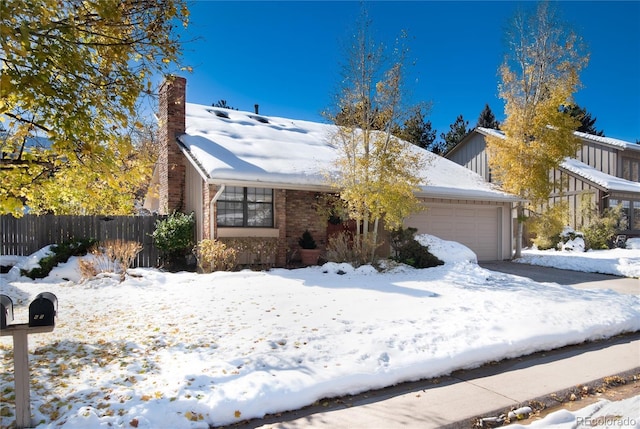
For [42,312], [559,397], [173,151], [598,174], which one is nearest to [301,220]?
[173,151]

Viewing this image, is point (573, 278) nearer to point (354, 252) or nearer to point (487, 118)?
point (354, 252)

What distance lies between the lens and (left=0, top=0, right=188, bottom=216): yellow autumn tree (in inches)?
144

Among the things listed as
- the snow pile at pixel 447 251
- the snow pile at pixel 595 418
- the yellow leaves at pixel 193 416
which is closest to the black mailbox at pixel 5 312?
the yellow leaves at pixel 193 416

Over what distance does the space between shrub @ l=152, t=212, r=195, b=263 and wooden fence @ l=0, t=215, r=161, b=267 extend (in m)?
0.47

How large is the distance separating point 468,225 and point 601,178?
414 inches

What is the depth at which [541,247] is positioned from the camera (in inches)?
771

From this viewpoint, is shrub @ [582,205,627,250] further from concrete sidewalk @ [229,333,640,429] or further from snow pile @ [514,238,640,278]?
concrete sidewalk @ [229,333,640,429]

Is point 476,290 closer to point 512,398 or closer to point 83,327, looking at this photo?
point 512,398

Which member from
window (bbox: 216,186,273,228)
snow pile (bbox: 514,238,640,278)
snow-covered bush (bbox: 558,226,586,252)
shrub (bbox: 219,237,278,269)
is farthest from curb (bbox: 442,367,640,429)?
snow-covered bush (bbox: 558,226,586,252)

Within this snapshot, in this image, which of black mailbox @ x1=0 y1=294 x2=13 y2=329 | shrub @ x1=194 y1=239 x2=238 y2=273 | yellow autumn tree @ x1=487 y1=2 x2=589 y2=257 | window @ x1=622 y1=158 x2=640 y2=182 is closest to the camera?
black mailbox @ x1=0 y1=294 x2=13 y2=329

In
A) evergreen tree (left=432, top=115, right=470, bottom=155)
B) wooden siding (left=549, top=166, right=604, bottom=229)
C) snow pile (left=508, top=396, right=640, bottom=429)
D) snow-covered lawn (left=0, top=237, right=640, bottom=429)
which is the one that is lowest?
snow pile (left=508, top=396, right=640, bottom=429)

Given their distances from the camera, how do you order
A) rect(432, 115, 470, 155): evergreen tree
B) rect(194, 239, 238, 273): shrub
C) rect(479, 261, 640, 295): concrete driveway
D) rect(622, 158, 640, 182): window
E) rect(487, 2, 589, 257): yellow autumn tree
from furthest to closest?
rect(432, 115, 470, 155): evergreen tree → rect(622, 158, 640, 182): window → rect(487, 2, 589, 257): yellow autumn tree → rect(194, 239, 238, 273): shrub → rect(479, 261, 640, 295): concrete driveway

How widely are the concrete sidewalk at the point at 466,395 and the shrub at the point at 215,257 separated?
276 inches

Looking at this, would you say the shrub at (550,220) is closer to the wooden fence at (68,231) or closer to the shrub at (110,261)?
the wooden fence at (68,231)
